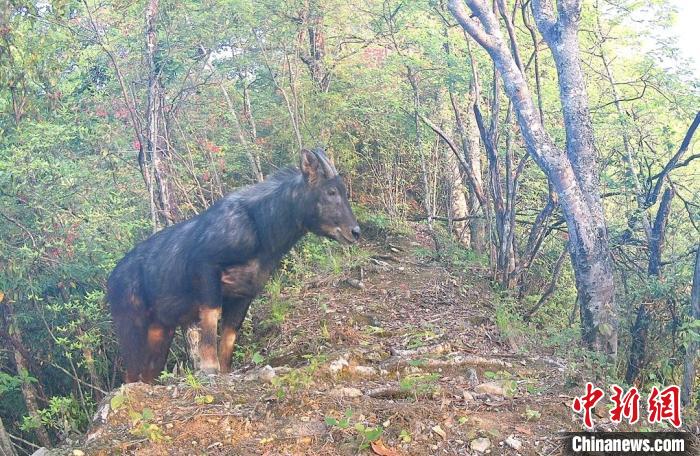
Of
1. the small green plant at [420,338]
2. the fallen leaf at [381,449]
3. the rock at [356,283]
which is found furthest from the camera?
the rock at [356,283]

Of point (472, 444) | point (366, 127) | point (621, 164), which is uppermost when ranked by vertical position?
point (366, 127)

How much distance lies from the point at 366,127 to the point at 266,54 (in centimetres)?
235

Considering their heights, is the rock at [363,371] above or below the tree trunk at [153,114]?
below

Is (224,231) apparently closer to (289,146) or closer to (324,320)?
(324,320)

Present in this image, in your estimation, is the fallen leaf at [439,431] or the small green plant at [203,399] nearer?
the fallen leaf at [439,431]

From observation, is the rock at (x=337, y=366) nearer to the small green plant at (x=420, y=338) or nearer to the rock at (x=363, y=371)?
the rock at (x=363, y=371)

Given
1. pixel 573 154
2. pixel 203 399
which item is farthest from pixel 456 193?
pixel 203 399

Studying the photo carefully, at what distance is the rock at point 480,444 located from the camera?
4.34 m

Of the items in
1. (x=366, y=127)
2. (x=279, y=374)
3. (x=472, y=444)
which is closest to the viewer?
(x=472, y=444)

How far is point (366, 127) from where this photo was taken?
39.7 ft

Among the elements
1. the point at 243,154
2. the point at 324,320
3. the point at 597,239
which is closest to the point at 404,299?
the point at 324,320

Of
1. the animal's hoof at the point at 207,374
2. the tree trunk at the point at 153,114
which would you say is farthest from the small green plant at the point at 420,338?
the tree trunk at the point at 153,114

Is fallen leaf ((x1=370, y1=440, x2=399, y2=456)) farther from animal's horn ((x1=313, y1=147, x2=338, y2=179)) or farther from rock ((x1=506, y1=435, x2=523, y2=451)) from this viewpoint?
animal's horn ((x1=313, y1=147, x2=338, y2=179))

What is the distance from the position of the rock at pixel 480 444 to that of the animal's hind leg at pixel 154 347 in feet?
13.7
